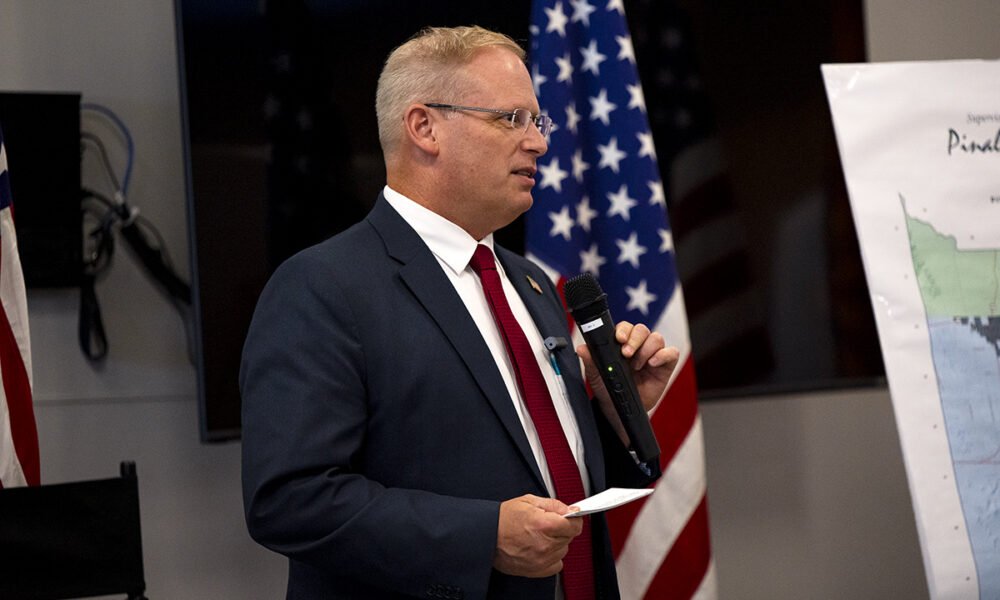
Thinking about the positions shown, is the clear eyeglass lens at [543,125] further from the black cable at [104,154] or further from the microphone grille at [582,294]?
the black cable at [104,154]

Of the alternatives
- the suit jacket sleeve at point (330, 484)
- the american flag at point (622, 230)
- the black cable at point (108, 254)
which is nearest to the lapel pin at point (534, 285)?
the suit jacket sleeve at point (330, 484)

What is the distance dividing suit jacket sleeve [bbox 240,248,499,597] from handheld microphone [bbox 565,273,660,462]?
1.11 feet

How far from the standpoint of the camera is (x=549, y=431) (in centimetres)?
182

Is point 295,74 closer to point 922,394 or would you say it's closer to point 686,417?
point 686,417

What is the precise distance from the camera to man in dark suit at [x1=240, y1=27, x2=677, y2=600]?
156 cm

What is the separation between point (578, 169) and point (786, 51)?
1058mm

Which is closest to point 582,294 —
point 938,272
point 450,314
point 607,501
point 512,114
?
point 450,314

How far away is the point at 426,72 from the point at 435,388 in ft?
2.06

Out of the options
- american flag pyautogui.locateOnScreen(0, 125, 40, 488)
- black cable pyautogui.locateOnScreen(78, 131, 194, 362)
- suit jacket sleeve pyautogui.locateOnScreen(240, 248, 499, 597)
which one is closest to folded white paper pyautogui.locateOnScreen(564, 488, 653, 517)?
suit jacket sleeve pyautogui.locateOnScreen(240, 248, 499, 597)

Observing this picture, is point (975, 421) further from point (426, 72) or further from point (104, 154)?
point (104, 154)

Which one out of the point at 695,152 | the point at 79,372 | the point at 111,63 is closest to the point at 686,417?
the point at 695,152

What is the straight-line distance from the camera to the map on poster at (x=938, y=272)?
2.28 metres

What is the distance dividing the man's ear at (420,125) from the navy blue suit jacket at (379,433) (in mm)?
196

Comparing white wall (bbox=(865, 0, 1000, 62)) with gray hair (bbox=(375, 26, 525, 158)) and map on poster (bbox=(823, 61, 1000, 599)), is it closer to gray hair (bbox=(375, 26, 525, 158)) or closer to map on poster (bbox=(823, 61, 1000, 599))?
map on poster (bbox=(823, 61, 1000, 599))
